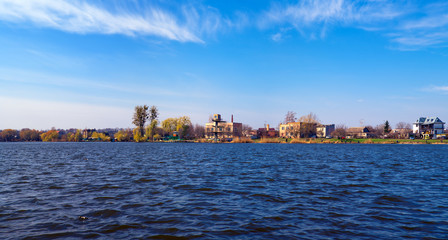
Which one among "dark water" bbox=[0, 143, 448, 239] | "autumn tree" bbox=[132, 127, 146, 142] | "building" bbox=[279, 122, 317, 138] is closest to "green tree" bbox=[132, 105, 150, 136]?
"autumn tree" bbox=[132, 127, 146, 142]

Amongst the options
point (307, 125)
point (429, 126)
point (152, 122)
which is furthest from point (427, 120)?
point (152, 122)

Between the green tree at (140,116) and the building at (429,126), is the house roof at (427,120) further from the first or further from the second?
A: the green tree at (140,116)

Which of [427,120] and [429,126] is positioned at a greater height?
[427,120]

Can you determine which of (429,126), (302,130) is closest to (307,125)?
(302,130)

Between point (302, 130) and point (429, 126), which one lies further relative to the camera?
point (302, 130)

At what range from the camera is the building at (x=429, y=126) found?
16215 centimetres

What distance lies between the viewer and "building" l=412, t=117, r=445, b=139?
16215 cm

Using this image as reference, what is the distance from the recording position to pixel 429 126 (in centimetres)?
16775

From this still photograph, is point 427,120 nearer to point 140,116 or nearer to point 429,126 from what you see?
point 429,126

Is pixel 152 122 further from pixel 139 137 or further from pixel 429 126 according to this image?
pixel 429 126

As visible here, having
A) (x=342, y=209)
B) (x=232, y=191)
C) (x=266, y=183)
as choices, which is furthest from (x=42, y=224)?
(x=266, y=183)

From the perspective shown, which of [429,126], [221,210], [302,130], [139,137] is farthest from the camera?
[302,130]

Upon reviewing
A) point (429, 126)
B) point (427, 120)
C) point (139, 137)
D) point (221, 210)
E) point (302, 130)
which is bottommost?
point (221, 210)

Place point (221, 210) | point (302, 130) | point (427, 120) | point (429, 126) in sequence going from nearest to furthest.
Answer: point (221, 210) → point (429, 126) → point (427, 120) → point (302, 130)
